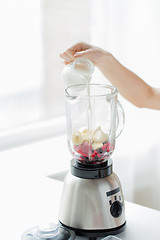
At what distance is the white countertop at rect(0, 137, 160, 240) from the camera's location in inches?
40.9

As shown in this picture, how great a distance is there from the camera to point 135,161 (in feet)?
6.16

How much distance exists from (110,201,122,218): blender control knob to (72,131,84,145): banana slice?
0.57ft

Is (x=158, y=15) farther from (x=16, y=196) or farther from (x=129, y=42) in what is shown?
(x=16, y=196)

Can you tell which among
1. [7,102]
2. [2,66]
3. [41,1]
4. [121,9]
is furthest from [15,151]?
[121,9]

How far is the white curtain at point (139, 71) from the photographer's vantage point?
1878 millimetres

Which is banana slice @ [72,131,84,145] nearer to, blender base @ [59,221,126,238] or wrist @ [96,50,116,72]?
blender base @ [59,221,126,238]

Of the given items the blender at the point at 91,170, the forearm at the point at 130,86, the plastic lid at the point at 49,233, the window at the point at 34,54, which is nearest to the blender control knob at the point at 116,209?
the blender at the point at 91,170

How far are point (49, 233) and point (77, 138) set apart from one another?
240 mm

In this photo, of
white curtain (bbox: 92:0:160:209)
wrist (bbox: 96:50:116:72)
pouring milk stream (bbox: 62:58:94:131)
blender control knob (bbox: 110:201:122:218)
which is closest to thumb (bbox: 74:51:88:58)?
pouring milk stream (bbox: 62:58:94:131)

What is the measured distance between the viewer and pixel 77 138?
100 centimetres

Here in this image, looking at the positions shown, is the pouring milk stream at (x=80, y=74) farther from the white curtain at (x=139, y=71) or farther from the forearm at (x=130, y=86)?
the white curtain at (x=139, y=71)

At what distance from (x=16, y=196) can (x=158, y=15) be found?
43.6 inches

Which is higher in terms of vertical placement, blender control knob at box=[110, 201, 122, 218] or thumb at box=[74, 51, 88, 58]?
thumb at box=[74, 51, 88, 58]

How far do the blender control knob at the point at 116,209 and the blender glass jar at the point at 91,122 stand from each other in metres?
0.12
